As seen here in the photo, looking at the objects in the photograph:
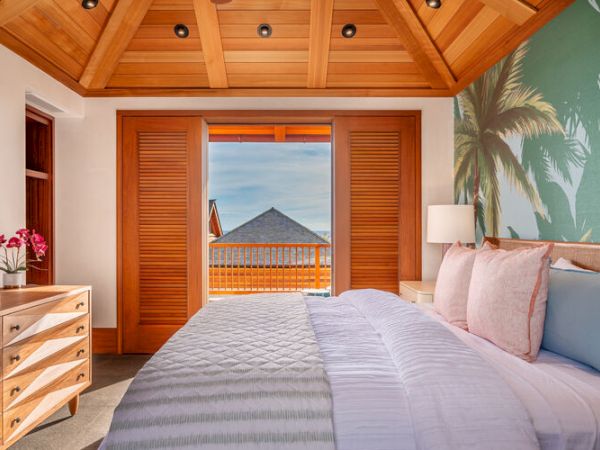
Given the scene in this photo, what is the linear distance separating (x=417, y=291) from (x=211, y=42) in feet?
8.66

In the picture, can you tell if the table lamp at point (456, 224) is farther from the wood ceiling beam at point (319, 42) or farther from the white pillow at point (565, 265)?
the wood ceiling beam at point (319, 42)

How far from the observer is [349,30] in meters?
3.30

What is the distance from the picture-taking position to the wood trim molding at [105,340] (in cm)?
378

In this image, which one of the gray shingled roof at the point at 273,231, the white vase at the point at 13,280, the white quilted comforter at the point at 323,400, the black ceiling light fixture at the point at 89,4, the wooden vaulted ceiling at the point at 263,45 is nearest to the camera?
the white quilted comforter at the point at 323,400

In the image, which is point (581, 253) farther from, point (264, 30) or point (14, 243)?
point (14, 243)

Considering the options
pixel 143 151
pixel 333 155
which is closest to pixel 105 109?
pixel 143 151

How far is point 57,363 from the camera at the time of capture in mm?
2377

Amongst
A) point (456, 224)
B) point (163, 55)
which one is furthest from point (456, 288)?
point (163, 55)

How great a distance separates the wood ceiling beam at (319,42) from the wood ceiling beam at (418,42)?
1.43ft

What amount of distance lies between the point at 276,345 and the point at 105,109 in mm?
3208

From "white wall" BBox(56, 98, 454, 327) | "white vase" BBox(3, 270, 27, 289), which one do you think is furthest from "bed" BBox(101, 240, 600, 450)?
"white wall" BBox(56, 98, 454, 327)

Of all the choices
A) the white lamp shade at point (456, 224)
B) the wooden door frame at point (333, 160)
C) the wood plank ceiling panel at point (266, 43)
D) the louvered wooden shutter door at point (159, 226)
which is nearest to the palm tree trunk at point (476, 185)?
the white lamp shade at point (456, 224)

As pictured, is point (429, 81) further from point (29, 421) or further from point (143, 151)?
point (29, 421)

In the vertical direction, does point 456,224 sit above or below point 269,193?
below
